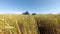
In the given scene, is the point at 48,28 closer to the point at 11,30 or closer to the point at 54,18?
the point at 54,18

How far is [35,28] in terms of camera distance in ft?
28.5

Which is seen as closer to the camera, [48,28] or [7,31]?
[7,31]

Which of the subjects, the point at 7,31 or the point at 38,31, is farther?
the point at 38,31

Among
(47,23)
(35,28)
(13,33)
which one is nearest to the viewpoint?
(13,33)

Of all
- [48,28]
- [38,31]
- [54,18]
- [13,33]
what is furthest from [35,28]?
[13,33]

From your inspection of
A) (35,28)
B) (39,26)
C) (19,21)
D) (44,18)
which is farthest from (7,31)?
(44,18)

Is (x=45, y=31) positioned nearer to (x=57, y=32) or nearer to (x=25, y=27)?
(x=57, y=32)

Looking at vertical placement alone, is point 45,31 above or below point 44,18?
below

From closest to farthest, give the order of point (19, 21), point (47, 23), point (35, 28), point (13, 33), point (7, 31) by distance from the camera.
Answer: point (7, 31)
point (13, 33)
point (19, 21)
point (35, 28)
point (47, 23)

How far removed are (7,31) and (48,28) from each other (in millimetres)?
4062

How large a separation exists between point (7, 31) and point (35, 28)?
10.9ft

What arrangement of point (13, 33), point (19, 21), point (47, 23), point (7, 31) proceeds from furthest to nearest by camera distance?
point (47, 23), point (19, 21), point (13, 33), point (7, 31)

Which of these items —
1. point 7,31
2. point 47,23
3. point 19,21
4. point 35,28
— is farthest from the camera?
point 47,23

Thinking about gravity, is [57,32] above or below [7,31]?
below
